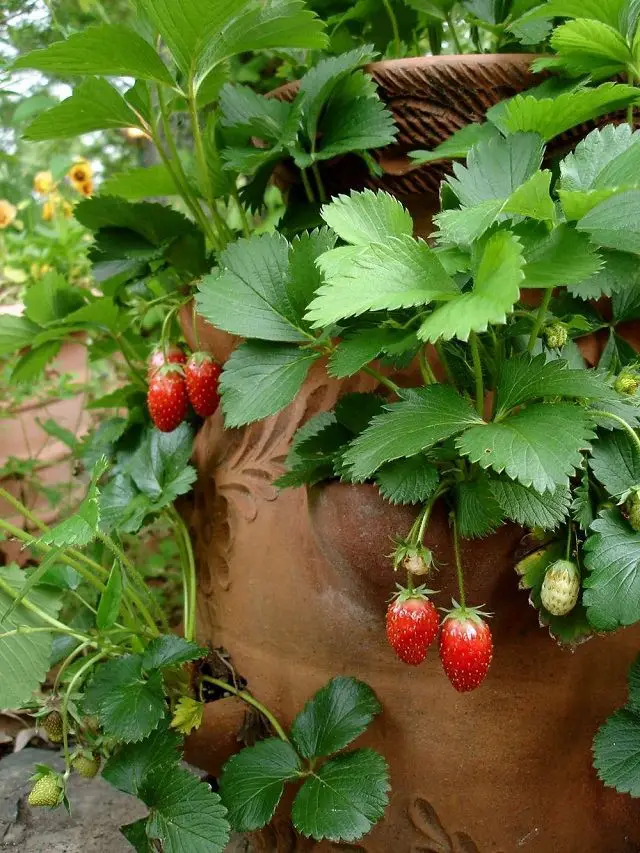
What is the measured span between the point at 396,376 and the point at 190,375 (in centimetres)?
27

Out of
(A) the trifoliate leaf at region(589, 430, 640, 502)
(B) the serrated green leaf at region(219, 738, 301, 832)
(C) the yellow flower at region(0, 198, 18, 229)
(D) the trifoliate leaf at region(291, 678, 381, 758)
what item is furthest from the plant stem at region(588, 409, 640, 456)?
(C) the yellow flower at region(0, 198, 18, 229)

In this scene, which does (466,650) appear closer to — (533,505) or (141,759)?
(533,505)

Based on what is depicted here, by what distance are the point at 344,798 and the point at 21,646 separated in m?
0.35

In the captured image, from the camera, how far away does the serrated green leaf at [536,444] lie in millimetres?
533

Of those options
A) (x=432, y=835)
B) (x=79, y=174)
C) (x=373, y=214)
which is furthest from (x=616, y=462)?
(x=79, y=174)

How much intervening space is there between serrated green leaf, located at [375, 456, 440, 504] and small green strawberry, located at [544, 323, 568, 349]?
16 cm

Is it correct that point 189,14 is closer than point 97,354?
Yes

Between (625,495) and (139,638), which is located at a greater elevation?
(625,495)

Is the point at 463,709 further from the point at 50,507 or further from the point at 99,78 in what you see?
the point at 50,507

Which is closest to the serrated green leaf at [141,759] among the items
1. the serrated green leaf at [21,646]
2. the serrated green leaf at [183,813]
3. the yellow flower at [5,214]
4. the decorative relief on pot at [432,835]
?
the serrated green leaf at [183,813]

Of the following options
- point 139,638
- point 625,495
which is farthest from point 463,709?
point 139,638

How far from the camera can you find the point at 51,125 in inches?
33.0

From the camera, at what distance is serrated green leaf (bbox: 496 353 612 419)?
1.93ft

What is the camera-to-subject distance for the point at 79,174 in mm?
1996
